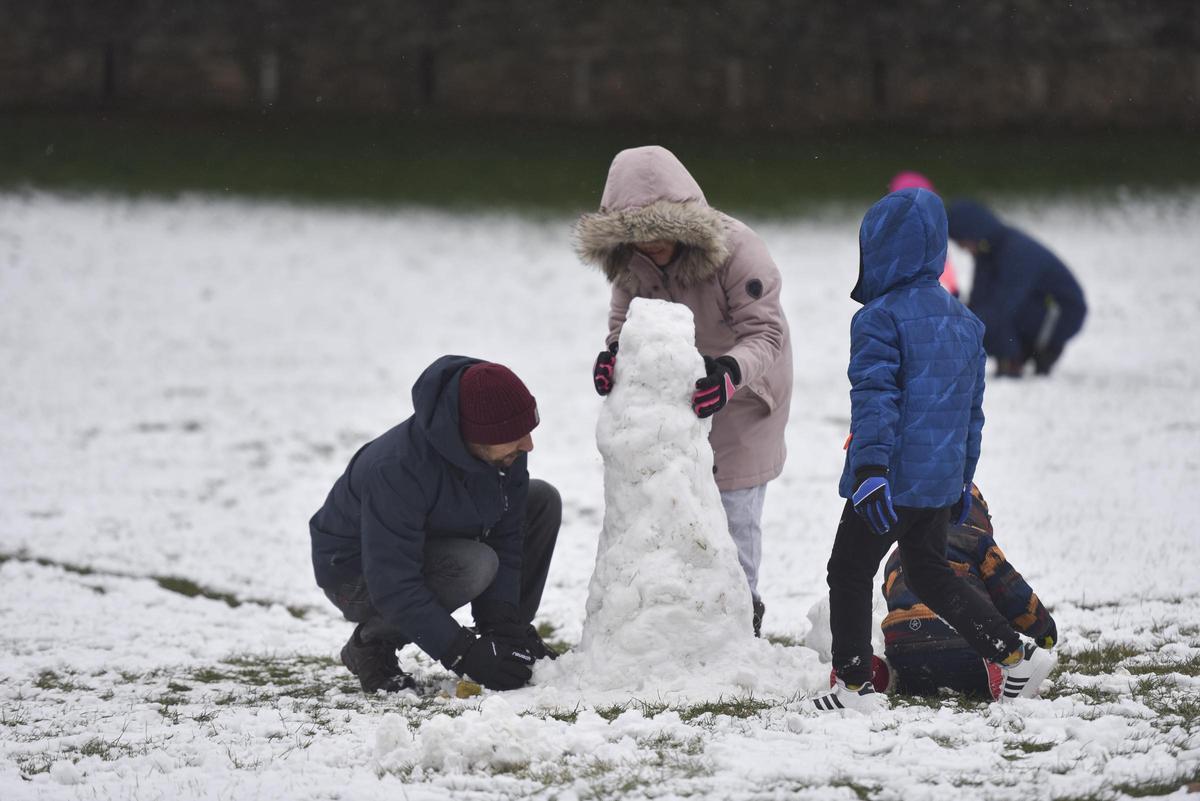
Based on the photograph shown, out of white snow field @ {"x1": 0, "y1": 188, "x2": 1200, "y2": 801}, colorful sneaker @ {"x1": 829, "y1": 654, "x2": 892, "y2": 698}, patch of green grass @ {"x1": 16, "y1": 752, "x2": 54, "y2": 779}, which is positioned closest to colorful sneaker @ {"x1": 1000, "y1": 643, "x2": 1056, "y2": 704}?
white snow field @ {"x1": 0, "y1": 188, "x2": 1200, "y2": 801}

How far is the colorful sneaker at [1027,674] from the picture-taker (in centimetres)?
416

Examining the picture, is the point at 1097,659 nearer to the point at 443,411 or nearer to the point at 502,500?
the point at 502,500

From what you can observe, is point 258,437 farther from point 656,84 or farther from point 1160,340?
point 656,84

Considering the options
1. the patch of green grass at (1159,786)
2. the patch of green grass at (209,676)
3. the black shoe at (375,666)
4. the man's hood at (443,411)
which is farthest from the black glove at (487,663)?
the patch of green grass at (1159,786)

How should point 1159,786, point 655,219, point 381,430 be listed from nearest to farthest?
point 1159,786 < point 655,219 < point 381,430

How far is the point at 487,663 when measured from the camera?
4.44m

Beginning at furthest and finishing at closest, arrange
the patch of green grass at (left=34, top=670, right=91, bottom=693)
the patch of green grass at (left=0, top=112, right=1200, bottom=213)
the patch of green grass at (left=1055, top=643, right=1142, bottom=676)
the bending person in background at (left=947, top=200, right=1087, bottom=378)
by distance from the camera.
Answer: the patch of green grass at (left=0, top=112, right=1200, bottom=213), the bending person in background at (left=947, top=200, right=1087, bottom=378), the patch of green grass at (left=34, top=670, right=91, bottom=693), the patch of green grass at (left=1055, top=643, right=1142, bottom=676)

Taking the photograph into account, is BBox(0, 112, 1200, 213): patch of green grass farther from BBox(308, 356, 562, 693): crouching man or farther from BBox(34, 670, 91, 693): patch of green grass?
BBox(308, 356, 562, 693): crouching man

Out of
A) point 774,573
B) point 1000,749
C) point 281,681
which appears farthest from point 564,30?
point 1000,749

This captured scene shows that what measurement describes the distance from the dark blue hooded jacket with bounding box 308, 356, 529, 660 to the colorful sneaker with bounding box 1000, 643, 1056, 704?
1.77 metres

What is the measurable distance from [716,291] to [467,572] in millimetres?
1391

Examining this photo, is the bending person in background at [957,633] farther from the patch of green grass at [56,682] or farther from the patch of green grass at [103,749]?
the patch of green grass at [56,682]

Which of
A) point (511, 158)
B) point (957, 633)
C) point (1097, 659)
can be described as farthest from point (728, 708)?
point (511, 158)

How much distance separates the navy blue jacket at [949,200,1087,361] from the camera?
36.7ft
